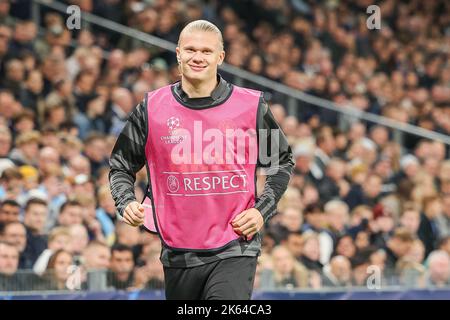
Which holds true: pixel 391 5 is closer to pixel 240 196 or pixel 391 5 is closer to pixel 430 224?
pixel 430 224

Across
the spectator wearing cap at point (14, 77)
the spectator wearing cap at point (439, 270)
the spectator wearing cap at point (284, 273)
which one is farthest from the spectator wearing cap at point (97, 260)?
the spectator wearing cap at point (14, 77)

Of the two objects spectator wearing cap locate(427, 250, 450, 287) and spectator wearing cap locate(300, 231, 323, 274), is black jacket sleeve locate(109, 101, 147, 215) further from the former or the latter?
spectator wearing cap locate(427, 250, 450, 287)

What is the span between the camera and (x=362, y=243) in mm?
10875

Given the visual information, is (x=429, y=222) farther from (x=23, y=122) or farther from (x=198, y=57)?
(x=198, y=57)

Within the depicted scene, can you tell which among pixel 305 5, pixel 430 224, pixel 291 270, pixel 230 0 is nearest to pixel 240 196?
pixel 291 270

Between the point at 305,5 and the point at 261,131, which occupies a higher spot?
the point at 305,5

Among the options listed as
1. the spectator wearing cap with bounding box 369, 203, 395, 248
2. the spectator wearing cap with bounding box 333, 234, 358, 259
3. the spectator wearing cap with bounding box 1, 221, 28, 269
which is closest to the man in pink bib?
the spectator wearing cap with bounding box 1, 221, 28, 269

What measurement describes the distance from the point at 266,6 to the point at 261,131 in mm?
10884

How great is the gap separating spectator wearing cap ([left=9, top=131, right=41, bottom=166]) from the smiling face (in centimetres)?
484
